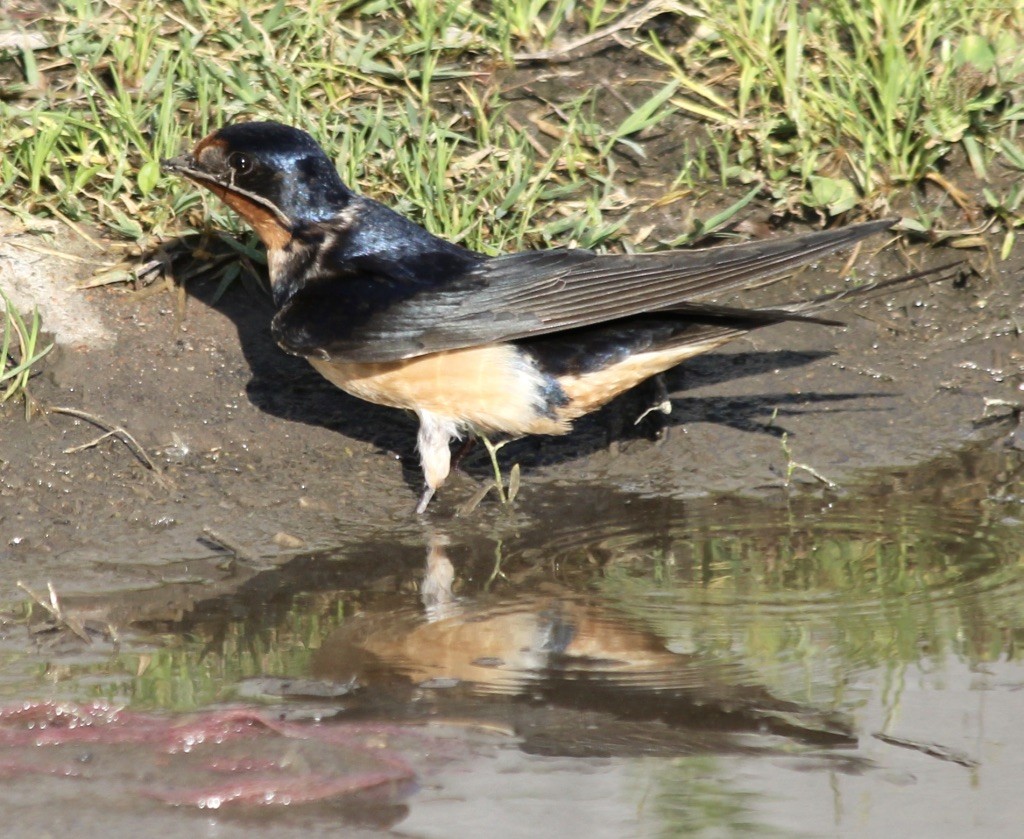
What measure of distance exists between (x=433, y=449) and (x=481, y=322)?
0.43m

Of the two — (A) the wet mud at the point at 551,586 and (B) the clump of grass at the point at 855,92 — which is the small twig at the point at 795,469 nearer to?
(A) the wet mud at the point at 551,586

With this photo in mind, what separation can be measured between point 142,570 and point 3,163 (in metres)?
2.03

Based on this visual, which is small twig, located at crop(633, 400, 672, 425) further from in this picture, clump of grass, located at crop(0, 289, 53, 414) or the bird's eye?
clump of grass, located at crop(0, 289, 53, 414)

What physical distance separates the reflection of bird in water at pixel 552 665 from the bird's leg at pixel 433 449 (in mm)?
732

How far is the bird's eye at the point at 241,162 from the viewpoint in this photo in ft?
17.0

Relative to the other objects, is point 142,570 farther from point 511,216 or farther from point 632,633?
point 511,216

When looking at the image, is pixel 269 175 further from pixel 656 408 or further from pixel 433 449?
pixel 656 408

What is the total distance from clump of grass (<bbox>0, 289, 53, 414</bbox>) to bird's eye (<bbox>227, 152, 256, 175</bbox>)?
79cm

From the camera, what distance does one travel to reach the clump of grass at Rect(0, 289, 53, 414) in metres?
5.02

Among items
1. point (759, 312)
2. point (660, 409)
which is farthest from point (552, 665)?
point (660, 409)

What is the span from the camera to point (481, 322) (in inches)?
194

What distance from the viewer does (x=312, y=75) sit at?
20.1 feet

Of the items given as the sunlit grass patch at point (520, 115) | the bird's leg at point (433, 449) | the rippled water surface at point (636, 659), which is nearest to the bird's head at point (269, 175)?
the sunlit grass patch at point (520, 115)

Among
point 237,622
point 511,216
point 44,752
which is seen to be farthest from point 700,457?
point 44,752
